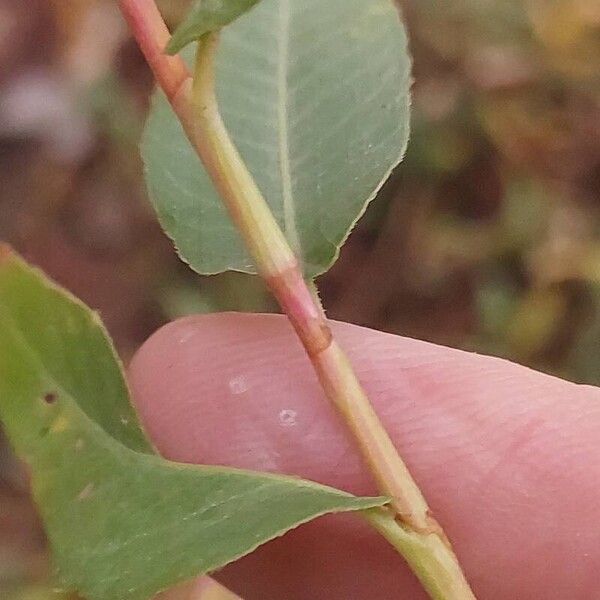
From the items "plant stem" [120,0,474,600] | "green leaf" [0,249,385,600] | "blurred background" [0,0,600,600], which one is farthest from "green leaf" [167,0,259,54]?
"blurred background" [0,0,600,600]

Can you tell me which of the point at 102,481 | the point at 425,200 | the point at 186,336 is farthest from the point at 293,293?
the point at 425,200

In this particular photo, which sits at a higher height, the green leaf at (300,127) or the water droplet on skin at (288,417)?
the green leaf at (300,127)

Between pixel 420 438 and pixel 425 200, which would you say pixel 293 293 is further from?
pixel 425 200

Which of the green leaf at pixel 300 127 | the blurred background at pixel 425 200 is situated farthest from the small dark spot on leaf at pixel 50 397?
the blurred background at pixel 425 200

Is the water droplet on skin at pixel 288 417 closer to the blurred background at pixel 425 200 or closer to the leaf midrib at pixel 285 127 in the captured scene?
the leaf midrib at pixel 285 127

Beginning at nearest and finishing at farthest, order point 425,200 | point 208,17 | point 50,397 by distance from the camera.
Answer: point 208,17, point 50,397, point 425,200

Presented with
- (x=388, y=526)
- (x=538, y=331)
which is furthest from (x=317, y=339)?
(x=538, y=331)

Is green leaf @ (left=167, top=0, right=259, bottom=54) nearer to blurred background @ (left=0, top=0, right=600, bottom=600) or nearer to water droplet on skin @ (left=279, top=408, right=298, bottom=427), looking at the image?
water droplet on skin @ (left=279, top=408, right=298, bottom=427)
